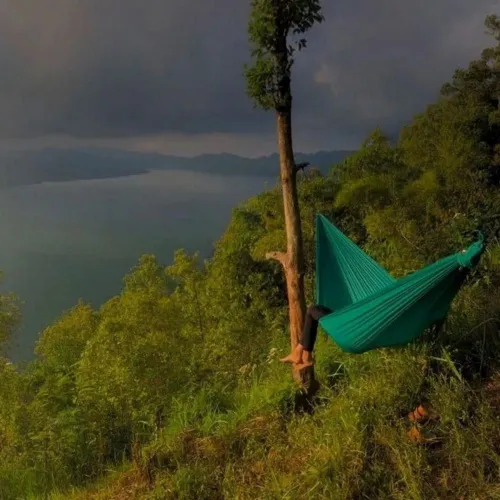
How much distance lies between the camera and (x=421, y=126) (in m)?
13.9

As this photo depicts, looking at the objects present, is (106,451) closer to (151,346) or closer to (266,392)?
(266,392)

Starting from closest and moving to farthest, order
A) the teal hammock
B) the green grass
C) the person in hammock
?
the green grass
the teal hammock
the person in hammock

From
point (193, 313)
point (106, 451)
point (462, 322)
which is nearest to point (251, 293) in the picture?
point (193, 313)

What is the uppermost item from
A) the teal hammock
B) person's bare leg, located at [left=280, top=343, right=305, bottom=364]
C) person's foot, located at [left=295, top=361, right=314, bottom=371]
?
the teal hammock

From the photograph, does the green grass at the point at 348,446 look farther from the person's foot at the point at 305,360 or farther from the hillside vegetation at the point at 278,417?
the person's foot at the point at 305,360

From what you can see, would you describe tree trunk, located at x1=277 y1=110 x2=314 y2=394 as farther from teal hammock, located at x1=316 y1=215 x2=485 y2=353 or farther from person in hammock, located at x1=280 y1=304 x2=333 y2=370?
teal hammock, located at x1=316 y1=215 x2=485 y2=353

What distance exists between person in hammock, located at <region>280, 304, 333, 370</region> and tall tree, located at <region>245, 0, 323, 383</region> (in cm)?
7

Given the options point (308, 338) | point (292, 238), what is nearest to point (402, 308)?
point (308, 338)

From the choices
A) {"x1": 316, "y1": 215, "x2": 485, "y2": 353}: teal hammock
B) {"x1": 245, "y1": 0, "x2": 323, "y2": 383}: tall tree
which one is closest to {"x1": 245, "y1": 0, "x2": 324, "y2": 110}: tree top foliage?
{"x1": 245, "y1": 0, "x2": 323, "y2": 383}: tall tree

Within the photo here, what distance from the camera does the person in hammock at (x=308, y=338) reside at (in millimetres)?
2871

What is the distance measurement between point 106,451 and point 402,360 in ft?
7.09

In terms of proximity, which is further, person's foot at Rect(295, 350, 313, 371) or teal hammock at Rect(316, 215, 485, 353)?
person's foot at Rect(295, 350, 313, 371)

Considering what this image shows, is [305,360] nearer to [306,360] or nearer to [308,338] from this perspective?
[306,360]

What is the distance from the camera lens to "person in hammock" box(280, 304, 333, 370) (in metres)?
2.87
